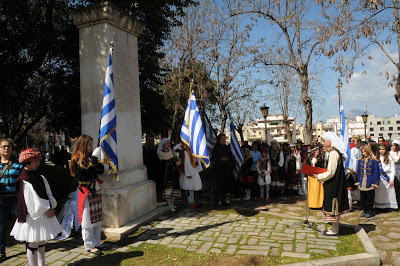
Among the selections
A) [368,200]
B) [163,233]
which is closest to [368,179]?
[368,200]

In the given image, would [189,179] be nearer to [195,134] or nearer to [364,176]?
[195,134]

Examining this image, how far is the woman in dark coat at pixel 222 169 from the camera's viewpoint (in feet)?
26.4

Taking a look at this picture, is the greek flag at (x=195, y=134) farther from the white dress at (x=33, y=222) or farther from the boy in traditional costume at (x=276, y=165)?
the boy in traditional costume at (x=276, y=165)

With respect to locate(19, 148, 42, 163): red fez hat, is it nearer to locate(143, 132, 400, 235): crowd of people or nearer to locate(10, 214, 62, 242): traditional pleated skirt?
locate(10, 214, 62, 242): traditional pleated skirt

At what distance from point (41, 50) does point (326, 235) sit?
34.5 ft

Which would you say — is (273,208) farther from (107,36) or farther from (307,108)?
(307,108)

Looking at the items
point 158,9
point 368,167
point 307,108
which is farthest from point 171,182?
point 307,108

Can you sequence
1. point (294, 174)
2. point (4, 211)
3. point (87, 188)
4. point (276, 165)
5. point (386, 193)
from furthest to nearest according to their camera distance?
point (294, 174) < point (276, 165) < point (386, 193) < point (4, 211) < point (87, 188)

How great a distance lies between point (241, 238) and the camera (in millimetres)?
5355

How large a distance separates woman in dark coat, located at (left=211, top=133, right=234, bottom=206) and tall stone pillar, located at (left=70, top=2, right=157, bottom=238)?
2.15 metres

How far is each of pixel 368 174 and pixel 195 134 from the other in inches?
167

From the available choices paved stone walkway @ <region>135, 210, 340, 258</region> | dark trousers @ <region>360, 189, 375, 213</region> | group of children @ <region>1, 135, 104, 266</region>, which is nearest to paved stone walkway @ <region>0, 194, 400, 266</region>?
paved stone walkway @ <region>135, 210, 340, 258</region>

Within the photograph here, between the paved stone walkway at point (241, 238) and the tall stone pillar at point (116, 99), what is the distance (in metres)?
0.64

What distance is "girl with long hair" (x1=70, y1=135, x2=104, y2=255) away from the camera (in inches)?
185
